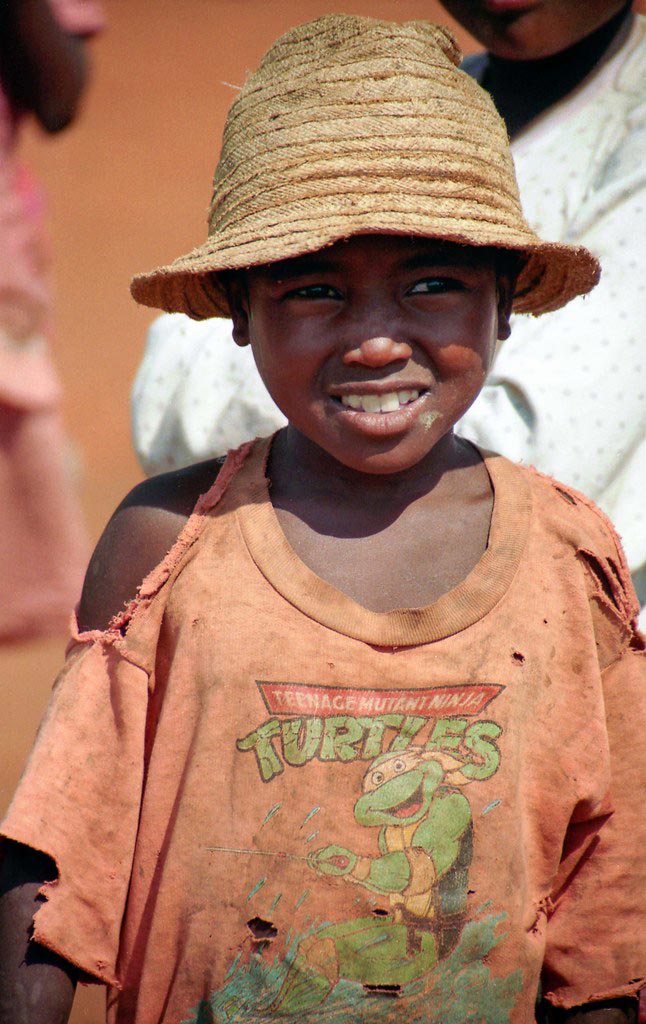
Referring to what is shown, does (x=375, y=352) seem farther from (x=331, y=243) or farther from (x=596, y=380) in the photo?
(x=596, y=380)

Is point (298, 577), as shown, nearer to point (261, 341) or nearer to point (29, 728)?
point (261, 341)

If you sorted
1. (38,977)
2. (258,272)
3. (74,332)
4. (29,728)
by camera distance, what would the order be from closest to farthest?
(38,977) → (258,272) → (29,728) → (74,332)

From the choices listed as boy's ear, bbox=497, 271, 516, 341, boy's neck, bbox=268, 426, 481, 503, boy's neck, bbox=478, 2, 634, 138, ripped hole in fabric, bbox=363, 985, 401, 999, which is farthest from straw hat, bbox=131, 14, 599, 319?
boy's neck, bbox=478, 2, 634, 138

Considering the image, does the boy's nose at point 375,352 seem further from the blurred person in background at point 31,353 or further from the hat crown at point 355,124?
the blurred person in background at point 31,353

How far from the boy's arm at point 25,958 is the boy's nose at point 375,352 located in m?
0.84

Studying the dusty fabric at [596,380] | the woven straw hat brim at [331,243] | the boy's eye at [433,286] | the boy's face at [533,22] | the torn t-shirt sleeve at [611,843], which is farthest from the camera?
the boy's face at [533,22]

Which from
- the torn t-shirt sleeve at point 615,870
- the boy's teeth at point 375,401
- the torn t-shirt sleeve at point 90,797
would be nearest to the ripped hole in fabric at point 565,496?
the torn t-shirt sleeve at point 615,870

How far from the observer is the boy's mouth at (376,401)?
73.0 inches

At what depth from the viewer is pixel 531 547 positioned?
1.95m

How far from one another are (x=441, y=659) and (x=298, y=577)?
0.78 ft

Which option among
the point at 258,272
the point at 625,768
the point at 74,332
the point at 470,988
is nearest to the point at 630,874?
the point at 625,768

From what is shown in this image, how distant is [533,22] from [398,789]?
1832 millimetres

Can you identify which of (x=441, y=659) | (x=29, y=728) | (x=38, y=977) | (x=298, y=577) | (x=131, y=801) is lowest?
(x=29, y=728)

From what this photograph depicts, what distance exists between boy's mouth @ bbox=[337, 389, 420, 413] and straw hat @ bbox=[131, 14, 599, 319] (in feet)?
0.73
